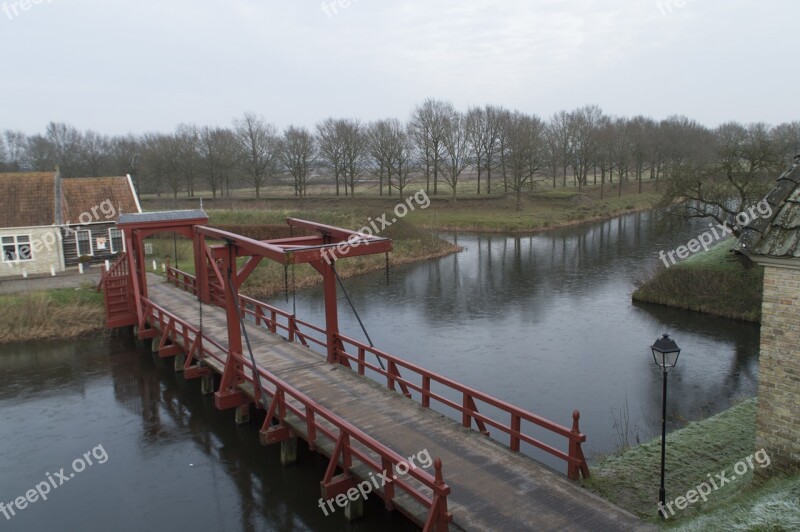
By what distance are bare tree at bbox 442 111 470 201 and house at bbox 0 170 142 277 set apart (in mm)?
34044

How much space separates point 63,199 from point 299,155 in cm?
3020

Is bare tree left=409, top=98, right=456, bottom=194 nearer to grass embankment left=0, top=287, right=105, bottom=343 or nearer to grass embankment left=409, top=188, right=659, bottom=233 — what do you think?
grass embankment left=409, top=188, right=659, bottom=233

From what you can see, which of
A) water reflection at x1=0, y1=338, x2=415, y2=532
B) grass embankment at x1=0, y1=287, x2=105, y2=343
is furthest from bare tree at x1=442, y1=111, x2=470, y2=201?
water reflection at x1=0, y1=338, x2=415, y2=532

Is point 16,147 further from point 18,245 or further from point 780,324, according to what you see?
point 780,324

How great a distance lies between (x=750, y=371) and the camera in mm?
15773

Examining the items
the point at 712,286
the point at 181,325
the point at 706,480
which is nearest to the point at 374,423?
the point at 706,480

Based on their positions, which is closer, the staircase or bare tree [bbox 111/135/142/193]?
the staircase

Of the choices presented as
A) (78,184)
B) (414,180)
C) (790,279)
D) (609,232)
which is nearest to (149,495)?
(790,279)

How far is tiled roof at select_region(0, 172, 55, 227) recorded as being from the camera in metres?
24.6

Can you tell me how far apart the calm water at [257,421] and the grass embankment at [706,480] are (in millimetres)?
1408

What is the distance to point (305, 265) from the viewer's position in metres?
30.3

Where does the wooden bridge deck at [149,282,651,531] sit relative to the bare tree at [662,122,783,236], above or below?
below

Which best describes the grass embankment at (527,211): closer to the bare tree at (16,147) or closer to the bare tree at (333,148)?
the bare tree at (333,148)

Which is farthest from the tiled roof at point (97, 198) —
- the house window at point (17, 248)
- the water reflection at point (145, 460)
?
the water reflection at point (145, 460)
